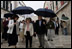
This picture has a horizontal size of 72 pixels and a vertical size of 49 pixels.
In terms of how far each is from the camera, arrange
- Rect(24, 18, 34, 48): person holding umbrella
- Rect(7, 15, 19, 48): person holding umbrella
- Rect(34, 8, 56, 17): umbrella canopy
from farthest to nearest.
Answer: Rect(34, 8, 56, 17): umbrella canopy < Rect(24, 18, 34, 48): person holding umbrella < Rect(7, 15, 19, 48): person holding umbrella

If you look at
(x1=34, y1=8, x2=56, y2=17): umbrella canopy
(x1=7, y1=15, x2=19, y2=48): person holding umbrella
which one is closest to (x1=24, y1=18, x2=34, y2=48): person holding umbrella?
(x1=7, y1=15, x2=19, y2=48): person holding umbrella

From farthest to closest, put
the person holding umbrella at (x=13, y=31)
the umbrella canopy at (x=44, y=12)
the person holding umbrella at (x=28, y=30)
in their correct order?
1. the umbrella canopy at (x=44, y=12)
2. the person holding umbrella at (x=28, y=30)
3. the person holding umbrella at (x=13, y=31)

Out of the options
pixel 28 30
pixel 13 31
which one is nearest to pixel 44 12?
pixel 28 30

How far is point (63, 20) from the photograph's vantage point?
677 inches

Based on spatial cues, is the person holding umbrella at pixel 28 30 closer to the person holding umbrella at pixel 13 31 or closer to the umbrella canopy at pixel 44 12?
the person holding umbrella at pixel 13 31

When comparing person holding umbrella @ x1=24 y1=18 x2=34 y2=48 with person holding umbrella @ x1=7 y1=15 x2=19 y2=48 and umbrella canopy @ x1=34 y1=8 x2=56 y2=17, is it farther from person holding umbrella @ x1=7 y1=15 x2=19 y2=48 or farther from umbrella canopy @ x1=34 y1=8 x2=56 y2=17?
umbrella canopy @ x1=34 y1=8 x2=56 y2=17

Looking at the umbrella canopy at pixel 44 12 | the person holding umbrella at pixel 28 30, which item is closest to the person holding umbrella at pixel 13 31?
the person holding umbrella at pixel 28 30

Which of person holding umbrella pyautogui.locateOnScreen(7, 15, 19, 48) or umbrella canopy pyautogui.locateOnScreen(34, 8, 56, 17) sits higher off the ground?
umbrella canopy pyautogui.locateOnScreen(34, 8, 56, 17)

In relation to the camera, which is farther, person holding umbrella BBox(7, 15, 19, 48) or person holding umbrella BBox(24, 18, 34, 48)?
person holding umbrella BBox(24, 18, 34, 48)

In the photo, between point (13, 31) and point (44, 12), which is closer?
point (13, 31)

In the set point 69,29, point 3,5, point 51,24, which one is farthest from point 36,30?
point 3,5

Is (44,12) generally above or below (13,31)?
above

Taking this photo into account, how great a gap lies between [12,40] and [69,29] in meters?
11.7

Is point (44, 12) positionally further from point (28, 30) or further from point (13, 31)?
point (13, 31)
